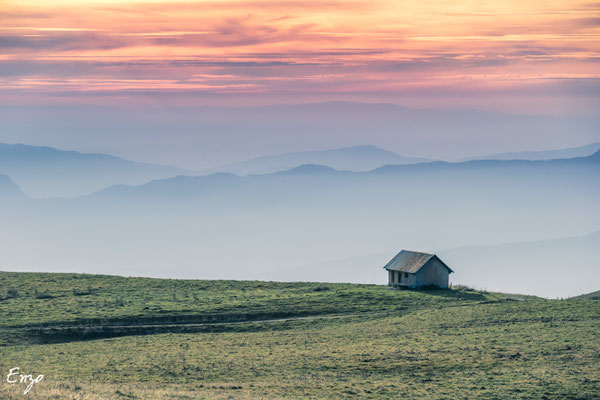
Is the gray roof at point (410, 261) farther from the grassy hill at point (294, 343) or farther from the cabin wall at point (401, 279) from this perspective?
the grassy hill at point (294, 343)

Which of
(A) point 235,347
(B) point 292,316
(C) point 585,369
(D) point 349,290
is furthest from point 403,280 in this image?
(C) point 585,369

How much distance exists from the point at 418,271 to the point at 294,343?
2429 cm

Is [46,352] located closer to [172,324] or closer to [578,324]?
[172,324]

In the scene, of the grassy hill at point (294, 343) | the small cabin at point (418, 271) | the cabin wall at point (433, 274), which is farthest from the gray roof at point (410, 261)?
the grassy hill at point (294, 343)

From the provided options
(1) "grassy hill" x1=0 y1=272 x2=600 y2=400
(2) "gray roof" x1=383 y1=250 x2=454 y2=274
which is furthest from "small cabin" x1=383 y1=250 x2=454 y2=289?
(1) "grassy hill" x1=0 y1=272 x2=600 y2=400

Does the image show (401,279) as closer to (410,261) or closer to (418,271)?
(410,261)

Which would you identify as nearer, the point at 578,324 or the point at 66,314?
the point at 578,324

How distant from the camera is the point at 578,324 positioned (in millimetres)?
46938

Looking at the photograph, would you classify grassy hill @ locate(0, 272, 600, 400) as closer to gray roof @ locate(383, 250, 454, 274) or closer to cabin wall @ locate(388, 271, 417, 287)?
cabin wall @ locate(388, 271, 417, 287)

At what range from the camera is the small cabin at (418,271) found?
66750 mm

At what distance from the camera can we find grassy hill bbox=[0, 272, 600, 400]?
33375mm

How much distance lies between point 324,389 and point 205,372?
24.1ft

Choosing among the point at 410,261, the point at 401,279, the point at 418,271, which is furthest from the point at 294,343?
the point at 410,261

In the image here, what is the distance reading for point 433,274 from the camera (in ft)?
221
